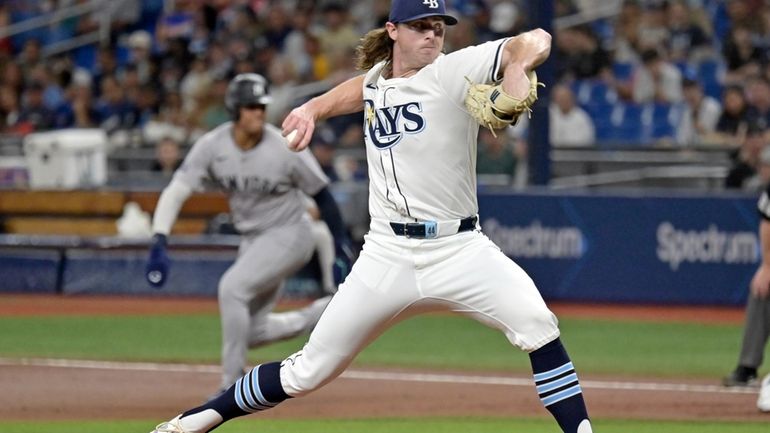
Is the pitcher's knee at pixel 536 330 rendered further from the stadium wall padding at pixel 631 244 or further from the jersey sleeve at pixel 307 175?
the stadium wall padding at pixel 631 244

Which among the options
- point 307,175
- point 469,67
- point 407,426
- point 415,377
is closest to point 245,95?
point 307,175

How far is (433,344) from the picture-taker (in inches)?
519

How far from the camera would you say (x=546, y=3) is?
15680 mm

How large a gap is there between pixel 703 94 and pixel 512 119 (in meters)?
12.9

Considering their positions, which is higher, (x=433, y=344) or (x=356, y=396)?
(x=356, y=396)

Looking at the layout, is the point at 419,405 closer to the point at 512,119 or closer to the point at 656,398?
the point at 656,398

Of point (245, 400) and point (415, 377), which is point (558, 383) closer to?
point (245, 400)

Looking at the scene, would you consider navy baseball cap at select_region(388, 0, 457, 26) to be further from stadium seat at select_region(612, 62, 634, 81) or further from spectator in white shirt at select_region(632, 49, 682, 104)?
stadium seat at select_region(612, 62, 634, 81)

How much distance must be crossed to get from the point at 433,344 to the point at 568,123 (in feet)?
19.8

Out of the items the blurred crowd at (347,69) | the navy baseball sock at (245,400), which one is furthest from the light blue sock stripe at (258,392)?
the blurred crowd at (347,69)

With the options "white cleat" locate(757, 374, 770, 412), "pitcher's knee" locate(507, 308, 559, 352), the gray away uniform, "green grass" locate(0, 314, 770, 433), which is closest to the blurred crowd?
"green grass" locate(0, 314, 770, 433)

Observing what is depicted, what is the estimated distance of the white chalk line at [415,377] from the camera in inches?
409

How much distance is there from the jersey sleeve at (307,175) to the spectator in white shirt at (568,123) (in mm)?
8906

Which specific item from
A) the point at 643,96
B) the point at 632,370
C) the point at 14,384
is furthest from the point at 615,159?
the point at 14,384
